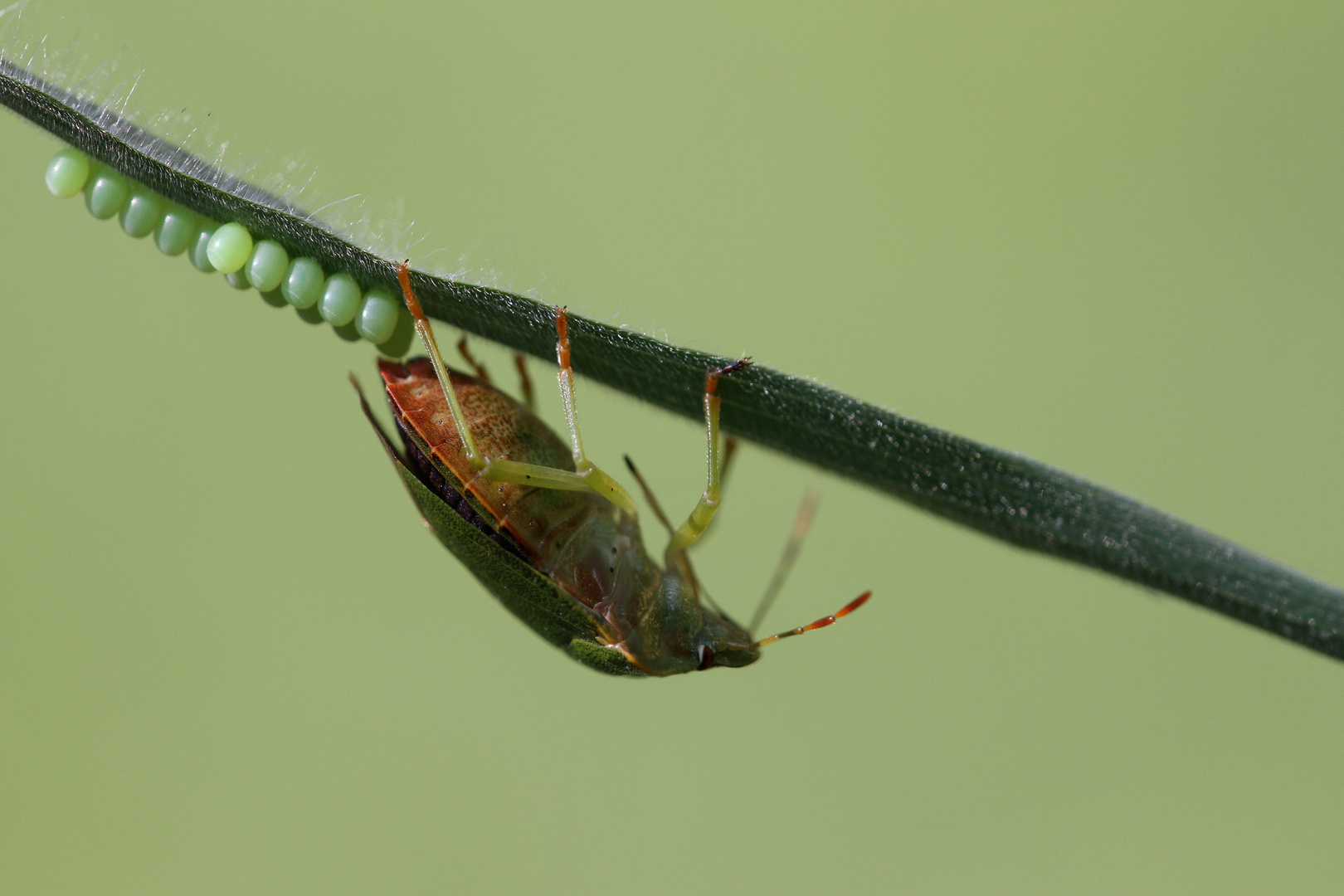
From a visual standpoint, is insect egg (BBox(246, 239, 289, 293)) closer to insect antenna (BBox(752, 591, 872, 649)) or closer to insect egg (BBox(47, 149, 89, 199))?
insect egg (BBox(47, 149, 89, 199))

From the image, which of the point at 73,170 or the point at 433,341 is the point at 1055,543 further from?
the point at 73,170

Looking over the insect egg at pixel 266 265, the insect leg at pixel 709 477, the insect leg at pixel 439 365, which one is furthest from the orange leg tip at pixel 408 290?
the insect leg at pixel 709 477

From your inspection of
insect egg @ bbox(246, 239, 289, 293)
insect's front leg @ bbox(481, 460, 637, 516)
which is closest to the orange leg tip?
insect egg @ bbox(246, 239, 289, 293)

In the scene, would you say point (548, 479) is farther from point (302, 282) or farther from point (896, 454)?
point (896, 454)

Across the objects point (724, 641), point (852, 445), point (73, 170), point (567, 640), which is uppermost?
point (852, 445)

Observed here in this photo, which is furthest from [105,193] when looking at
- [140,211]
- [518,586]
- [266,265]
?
[518,586]

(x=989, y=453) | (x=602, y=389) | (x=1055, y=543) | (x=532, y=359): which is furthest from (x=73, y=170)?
(x=1055, y=543)

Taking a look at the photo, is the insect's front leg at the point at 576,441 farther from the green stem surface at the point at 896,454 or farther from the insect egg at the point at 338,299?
the insect egg at the point at 338,299
